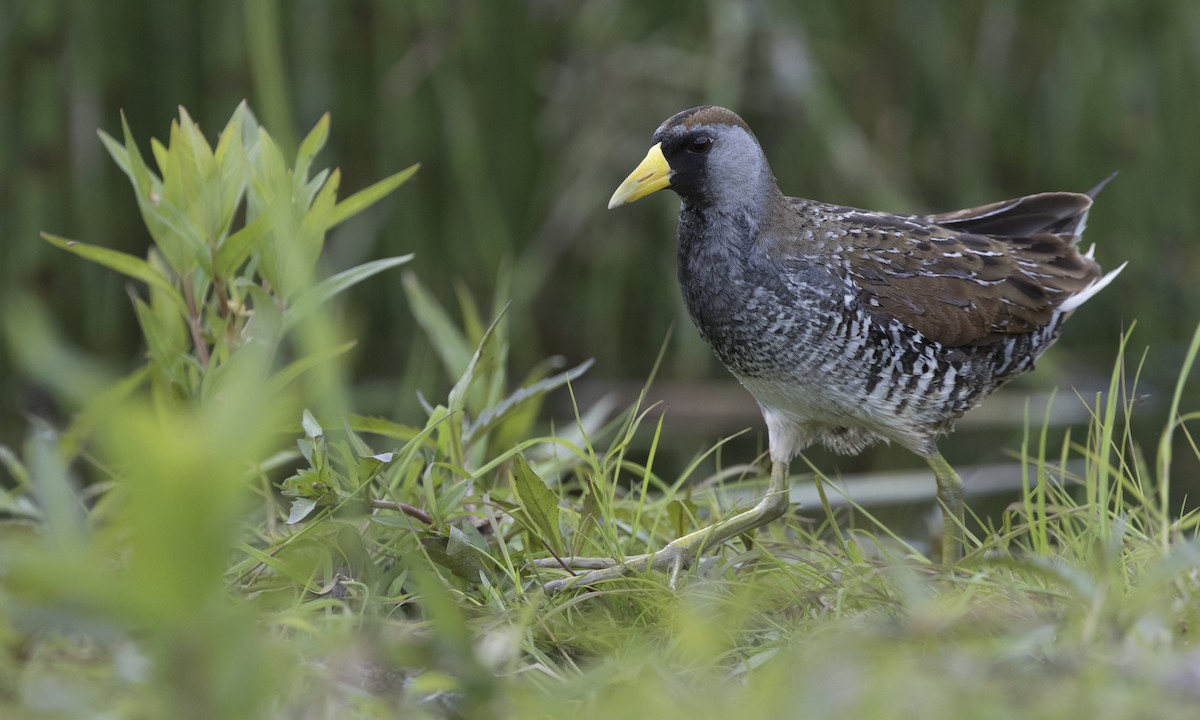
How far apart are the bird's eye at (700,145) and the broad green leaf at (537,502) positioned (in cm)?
99

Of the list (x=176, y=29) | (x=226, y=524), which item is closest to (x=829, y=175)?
(x=176, y=29)

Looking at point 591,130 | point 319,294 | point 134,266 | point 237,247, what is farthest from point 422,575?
point 591,130

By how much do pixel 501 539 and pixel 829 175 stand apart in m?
3.51

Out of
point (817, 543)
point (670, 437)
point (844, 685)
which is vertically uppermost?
point (844, 685)

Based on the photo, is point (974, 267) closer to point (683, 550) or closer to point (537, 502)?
point (683, 550)

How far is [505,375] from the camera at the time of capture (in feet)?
11.1

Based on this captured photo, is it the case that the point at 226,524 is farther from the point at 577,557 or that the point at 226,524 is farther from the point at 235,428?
the point at 577,557

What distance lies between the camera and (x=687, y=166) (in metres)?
3.07

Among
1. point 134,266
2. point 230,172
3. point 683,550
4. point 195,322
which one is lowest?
point 683,550

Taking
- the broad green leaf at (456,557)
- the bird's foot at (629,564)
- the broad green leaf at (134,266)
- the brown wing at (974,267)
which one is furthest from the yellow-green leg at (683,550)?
the broad green leaf at (134,266)

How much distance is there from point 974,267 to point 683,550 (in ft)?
3.68

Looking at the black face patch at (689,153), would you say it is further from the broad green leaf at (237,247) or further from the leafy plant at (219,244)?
the broad green leaf at (237,247)

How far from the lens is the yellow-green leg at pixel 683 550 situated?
2.37 metres

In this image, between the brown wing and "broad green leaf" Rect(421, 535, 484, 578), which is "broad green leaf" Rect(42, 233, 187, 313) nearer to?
"broad green leaf" Rect(421, 535, 484, 578)
